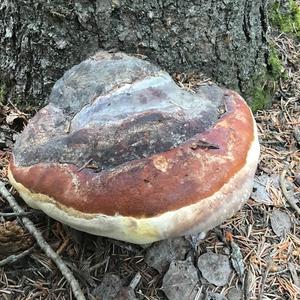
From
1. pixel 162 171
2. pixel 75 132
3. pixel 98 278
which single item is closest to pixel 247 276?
pixel 98 278

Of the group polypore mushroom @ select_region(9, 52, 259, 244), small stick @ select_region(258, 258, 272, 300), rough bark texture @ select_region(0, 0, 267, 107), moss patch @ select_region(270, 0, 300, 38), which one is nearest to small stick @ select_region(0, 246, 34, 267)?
polypore mushroom @ select_region(9, 52, 259, 244)

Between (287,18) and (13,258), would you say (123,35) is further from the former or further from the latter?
(287,18)

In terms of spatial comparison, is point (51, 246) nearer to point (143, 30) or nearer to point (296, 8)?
point (143, 30)

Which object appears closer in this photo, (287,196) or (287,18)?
(287,196)

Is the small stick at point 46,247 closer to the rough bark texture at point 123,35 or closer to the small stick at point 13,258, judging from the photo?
the small stick at point 13,258

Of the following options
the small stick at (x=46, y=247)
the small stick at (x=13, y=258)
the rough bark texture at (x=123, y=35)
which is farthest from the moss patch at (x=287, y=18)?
the small stick at (x=13, y=258)

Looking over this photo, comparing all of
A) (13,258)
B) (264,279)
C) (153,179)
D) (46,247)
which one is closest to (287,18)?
(264,279)
